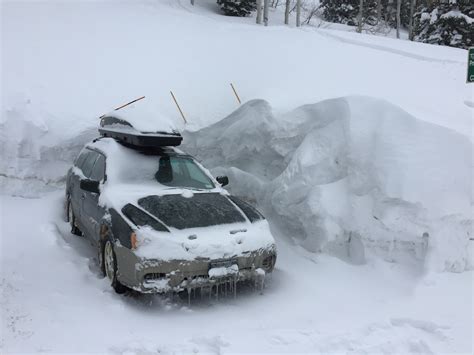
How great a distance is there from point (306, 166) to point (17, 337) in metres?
4.46

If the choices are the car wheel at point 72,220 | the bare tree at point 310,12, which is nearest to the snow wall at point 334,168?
the car wheel at point 72,220

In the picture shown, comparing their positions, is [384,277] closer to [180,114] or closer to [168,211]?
[168,211]

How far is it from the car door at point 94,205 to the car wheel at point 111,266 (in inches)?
13.5

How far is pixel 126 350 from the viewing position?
427cm

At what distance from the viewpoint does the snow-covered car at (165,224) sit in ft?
16.6

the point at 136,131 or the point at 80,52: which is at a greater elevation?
the point at 80,52

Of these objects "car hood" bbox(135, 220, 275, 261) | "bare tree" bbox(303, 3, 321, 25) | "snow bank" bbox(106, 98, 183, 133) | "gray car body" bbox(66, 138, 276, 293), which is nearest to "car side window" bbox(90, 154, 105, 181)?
"gray car body" bbox(66, 138, 276, 293)

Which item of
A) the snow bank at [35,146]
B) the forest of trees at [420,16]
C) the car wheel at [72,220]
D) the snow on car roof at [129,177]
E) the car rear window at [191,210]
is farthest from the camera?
the forest of trees at [420,16]

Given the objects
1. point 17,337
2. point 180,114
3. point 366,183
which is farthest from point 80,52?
point 17,337

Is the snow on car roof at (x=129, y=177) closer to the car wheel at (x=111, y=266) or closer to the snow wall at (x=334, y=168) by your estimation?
the car wheel at (x=111, y=266)

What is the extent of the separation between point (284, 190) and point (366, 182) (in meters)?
1.20

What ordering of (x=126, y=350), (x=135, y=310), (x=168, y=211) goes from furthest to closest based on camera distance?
(x=168, y=211), (x=135, y=310), (x=126, y=350)

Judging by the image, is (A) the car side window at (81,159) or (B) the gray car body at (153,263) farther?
(A) the car side window at (81,159)

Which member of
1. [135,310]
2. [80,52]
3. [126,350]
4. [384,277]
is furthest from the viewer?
[80,52]
